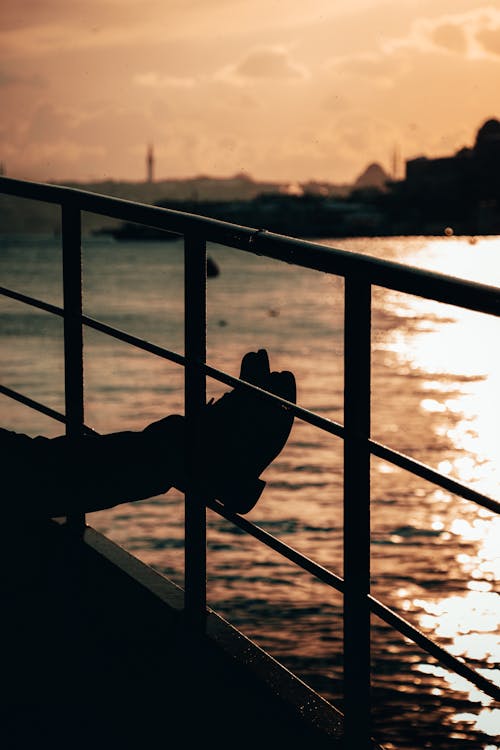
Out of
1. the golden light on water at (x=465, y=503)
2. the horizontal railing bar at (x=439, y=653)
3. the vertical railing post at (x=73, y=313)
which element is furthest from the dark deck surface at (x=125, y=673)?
the golden light on water at (x=465, y=503)

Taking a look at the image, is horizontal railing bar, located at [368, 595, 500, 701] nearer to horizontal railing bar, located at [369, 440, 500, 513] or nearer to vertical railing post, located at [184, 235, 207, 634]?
horizontal railing bar, located at [369, 440, 500, 513]

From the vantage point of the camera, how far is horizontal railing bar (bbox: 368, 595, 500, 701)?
77.7 inches

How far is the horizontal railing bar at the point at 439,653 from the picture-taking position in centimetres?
197

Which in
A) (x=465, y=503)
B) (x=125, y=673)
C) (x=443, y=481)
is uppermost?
(x=443, y=481)

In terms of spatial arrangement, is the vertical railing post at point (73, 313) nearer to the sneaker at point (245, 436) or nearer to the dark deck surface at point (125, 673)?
the dark deck surface at point (125, 673)

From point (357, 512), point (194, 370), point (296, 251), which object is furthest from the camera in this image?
point (194, 370)

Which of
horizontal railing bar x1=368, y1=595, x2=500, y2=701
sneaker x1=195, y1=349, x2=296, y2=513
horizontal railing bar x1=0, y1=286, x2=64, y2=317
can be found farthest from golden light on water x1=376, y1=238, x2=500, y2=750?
horizontal railing bar x1=0, y1=286, x2=64, y2=317

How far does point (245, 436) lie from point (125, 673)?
69 cm

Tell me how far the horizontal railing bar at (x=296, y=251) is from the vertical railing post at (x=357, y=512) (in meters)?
0.05

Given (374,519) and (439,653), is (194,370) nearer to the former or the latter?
(439,653)

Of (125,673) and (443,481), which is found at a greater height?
(443,481)

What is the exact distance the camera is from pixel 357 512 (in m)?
2.27

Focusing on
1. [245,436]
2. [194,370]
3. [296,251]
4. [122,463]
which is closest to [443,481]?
[296,251]

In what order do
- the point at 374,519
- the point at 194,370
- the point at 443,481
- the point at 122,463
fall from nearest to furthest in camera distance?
the point at 443,481 < the point at 122,463 < the point at 194,370 < the point at 374,519
